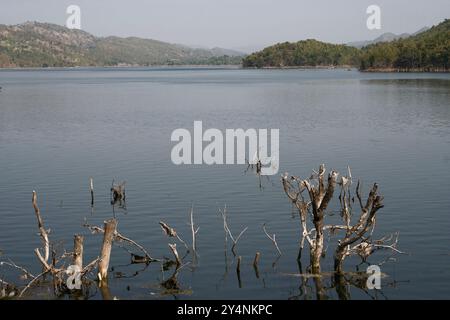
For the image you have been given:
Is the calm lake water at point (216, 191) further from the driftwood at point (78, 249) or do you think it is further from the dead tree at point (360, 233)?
the driftwood at point (78, 249)

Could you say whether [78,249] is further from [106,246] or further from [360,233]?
[360,233]

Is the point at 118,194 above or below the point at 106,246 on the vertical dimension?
below

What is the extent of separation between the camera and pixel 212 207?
37.2m

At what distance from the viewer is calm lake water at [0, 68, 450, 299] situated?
25.9 meters

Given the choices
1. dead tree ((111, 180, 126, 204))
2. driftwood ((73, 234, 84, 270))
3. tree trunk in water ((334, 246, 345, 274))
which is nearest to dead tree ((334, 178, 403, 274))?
tree trunk in water ((334, 246, 345, 274))

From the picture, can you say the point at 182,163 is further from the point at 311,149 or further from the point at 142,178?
the point at 311,149

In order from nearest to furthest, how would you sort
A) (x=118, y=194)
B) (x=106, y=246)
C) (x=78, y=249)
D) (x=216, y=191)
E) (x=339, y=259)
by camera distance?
(x=78, y=249), (x=106, y=246), (x=339, y=259), (x=118, y=194), (x=216, y=191)

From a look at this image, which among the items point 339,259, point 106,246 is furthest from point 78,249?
point 339,259

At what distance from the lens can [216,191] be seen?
41500mm

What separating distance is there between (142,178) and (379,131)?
37476mm

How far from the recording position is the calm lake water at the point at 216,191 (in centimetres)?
2586

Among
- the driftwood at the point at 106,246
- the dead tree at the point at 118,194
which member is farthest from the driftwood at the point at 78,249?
the dead tree at the point at 118,194

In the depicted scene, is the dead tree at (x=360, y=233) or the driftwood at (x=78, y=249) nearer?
the driftwood at (x=78, y=249)
